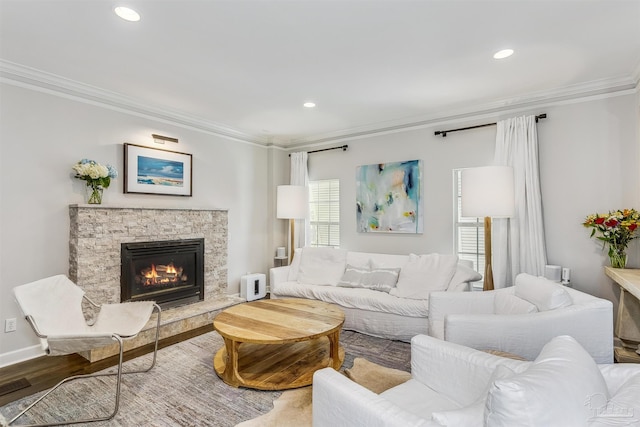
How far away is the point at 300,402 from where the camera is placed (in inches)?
86.0

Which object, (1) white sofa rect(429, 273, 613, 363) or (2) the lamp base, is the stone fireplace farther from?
(2) the lamp base

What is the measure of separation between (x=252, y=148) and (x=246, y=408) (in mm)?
3951

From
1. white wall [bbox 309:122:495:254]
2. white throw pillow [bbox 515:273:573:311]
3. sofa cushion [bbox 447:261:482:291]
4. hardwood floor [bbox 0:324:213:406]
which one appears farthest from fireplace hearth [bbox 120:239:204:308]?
white throw pillow [bbox 515:273:573:311]

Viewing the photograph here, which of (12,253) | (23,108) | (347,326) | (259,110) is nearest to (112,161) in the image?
(23,108)

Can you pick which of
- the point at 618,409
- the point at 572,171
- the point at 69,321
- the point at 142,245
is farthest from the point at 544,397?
the point at 142,245

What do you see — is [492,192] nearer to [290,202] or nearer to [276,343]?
[276,343]

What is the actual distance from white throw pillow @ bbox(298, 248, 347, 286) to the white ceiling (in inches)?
73.4

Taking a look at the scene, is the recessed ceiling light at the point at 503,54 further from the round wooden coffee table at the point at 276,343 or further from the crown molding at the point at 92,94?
the crown molding at the point at 92,94

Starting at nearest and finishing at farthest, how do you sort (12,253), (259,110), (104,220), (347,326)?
(12,253), (104,220), (347,326), (259,110)

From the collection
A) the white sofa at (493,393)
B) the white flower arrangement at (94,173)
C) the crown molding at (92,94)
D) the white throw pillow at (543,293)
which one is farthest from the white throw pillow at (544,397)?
the crown molding at (92,94)

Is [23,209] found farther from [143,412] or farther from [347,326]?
[347,326]

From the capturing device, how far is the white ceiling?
2.13 metres

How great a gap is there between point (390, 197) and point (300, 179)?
159 cm

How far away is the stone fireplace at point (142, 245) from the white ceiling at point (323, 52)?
4.13 feet
